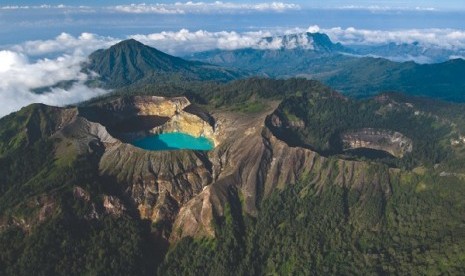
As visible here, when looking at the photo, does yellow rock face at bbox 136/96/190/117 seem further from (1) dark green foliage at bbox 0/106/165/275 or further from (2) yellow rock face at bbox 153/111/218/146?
(1) dark green foliage at bbox 0/106/165/275

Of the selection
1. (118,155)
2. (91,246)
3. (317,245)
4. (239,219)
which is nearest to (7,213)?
(91,246)

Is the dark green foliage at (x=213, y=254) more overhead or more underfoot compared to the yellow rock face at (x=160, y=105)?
more underfoot

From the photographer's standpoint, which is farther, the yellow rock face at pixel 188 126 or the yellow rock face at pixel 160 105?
the yellow rock face at pixel 160 105

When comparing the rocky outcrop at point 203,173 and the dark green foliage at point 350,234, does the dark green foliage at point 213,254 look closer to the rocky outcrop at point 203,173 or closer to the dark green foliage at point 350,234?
the dark green foliage at point 350,234

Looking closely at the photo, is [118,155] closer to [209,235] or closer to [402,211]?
[209,235]

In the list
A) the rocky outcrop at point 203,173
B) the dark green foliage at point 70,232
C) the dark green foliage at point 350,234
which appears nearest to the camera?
the dark green foliage at point 70,232

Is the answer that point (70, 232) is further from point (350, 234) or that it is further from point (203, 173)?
point (350, 234)

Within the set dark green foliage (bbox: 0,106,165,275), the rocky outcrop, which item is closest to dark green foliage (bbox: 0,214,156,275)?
dark green foliage (bbox: 0,106,165,275)

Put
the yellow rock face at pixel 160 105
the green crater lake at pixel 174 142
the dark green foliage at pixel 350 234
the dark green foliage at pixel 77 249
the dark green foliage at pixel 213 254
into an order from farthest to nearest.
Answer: the yellow rock face at pixel 160 105 < the green crater lake at pixel 174 142 < the dark green foliage at pixel 213 254 < the dark green foliage at pixel 350 234 < the dark green foliage at pixel 77 249

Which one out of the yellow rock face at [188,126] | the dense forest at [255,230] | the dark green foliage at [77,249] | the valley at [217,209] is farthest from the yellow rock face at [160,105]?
the dark green foliage at [77,249]

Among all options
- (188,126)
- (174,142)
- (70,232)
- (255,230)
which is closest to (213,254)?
(255,230)
